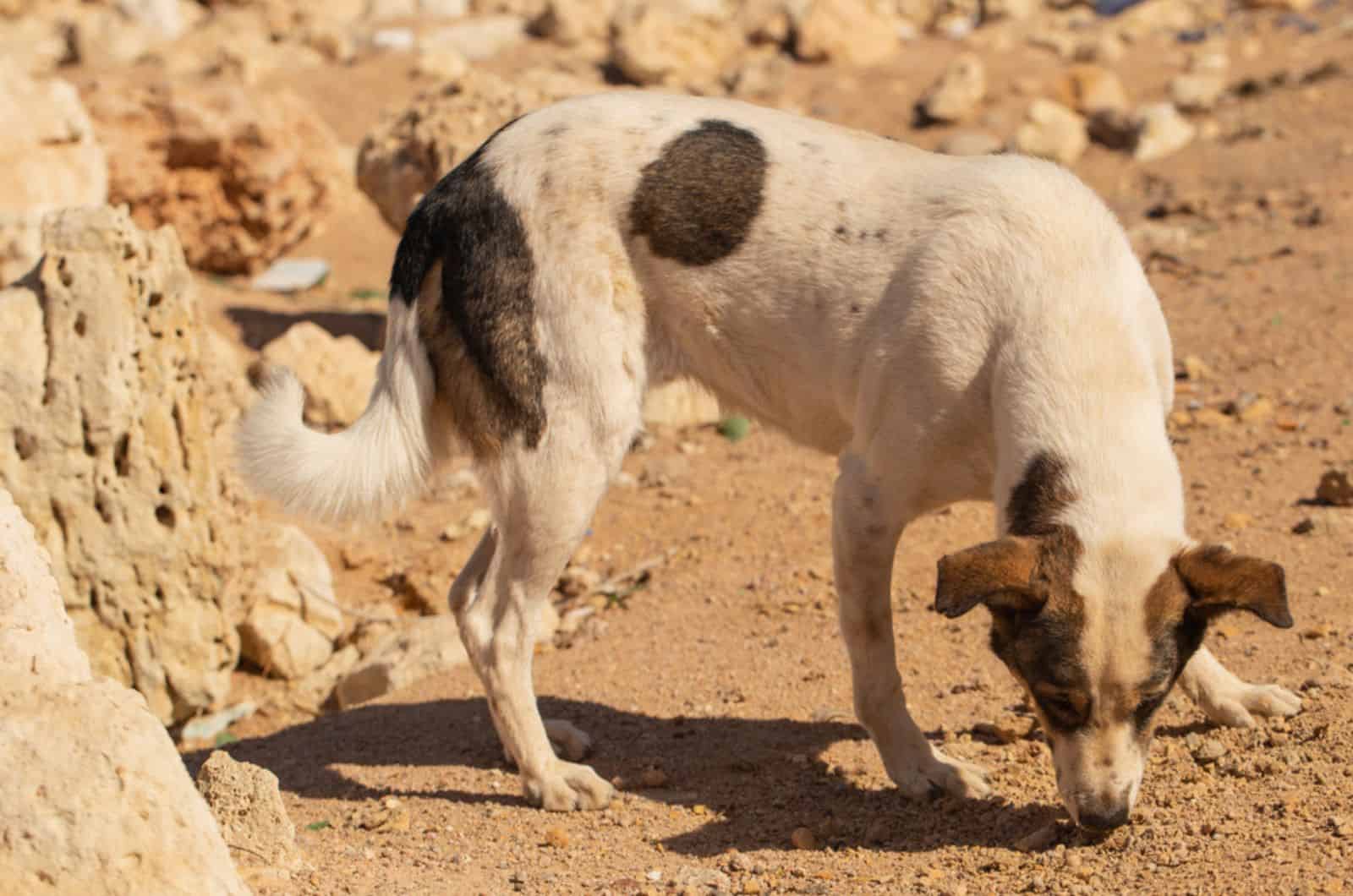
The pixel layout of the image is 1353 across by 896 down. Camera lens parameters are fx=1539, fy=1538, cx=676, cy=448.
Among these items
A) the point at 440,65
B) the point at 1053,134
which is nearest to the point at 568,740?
the point at 1053,134

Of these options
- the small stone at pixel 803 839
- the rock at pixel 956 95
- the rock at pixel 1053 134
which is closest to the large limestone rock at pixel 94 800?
the small stone at pixel 803 839

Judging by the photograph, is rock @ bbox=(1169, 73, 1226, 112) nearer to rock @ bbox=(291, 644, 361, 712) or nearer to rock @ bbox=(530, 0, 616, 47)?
rock @ bbox=(530, 0, 616, 47)

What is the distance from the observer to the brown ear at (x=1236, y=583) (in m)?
3.52

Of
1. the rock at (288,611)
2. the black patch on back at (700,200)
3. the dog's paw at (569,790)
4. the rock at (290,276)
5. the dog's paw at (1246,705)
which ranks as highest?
the black patch on back at (700,200)

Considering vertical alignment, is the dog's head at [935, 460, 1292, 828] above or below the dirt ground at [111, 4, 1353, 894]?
above

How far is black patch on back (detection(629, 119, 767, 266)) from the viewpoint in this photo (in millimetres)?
4602

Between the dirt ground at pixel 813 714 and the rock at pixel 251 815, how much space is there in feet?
0.36

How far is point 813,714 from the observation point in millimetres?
5211

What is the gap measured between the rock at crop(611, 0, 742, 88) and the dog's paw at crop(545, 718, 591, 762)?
425 inches

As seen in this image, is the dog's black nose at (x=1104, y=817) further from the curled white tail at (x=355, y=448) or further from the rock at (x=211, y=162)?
the rock at (x=211, y=162)

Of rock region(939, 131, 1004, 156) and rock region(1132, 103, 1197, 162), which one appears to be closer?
rock region(1132, 103, 1197, 162)

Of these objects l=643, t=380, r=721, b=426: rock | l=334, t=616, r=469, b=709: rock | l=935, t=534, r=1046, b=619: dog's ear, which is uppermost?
l=935, t=534, r=1046, b=619: dog's ear

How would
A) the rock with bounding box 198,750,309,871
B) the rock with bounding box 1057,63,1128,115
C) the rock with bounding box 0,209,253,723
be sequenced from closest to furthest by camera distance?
the rock with bounding box 198,750,309,871, the rock with bounding box 0,209,253,723, the rock with bounding box 1057,63,1128,115

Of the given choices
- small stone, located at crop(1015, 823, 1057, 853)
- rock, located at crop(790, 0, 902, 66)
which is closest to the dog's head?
small stone, located at crop(1015, 823, 1057, 853)
